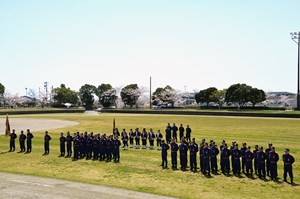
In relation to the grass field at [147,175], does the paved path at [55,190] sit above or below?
below

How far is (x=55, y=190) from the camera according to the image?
15.7 meters

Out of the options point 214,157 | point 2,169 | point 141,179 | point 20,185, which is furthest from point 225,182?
point 2,169

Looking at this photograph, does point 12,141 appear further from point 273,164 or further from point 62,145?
point 273,164

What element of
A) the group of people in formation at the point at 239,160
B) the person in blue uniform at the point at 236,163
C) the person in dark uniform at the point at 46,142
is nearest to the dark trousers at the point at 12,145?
the person in dark uniform at the point at 46,142

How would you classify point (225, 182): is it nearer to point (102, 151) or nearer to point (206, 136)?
point (102, 151)

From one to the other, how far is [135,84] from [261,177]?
10380 cm

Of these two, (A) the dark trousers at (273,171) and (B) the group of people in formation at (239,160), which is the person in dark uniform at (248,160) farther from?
(A) the dark trousers at (273,171)

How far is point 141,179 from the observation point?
1764cm

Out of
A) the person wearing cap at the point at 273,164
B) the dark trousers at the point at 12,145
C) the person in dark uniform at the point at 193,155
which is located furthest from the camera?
the dark trousers at the point at 12,145

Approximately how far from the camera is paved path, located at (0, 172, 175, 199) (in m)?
14.7

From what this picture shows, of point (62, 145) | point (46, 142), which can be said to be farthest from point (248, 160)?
point (46, 142)

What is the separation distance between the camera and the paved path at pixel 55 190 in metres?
14.7

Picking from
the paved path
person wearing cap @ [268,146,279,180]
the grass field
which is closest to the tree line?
the grass field

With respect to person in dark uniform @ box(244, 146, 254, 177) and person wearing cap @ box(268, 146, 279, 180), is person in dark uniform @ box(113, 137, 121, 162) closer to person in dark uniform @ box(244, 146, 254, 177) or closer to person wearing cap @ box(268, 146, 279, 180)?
person in dark uniform @ box(244, 146, 254, 177)
